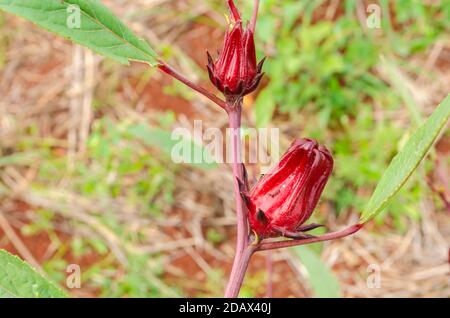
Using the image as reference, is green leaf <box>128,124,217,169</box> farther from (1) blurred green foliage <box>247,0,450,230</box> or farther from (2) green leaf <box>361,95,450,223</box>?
(1) blurred green foliage <box>247,0,450,230</box>

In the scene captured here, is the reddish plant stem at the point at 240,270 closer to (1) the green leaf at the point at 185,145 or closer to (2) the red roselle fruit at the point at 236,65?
(2) the red roselle fruit at the point at 236,65

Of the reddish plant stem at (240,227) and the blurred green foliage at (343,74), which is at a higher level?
the blurred green foliage at (343,74)

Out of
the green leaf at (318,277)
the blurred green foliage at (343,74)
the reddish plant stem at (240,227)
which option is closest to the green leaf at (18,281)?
the reddish plant stem at (240,227)

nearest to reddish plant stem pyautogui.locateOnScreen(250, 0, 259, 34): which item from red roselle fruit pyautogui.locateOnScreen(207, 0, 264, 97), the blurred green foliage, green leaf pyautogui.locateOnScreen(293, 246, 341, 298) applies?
red roselle fruit pyautogui.locateOnScreen(207, 0, 264, 97)

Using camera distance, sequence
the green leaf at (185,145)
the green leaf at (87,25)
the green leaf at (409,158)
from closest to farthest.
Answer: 1. the green leaf at (409,158)
2. the green leaf at (87,25)
3. the green leaf at (185,145)

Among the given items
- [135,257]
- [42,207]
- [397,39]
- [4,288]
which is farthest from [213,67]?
[397,39]

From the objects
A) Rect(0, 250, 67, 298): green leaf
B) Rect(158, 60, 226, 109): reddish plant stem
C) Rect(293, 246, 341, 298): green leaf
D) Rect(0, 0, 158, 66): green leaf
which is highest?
Rect(0, 0, 158, 66): green leaf
